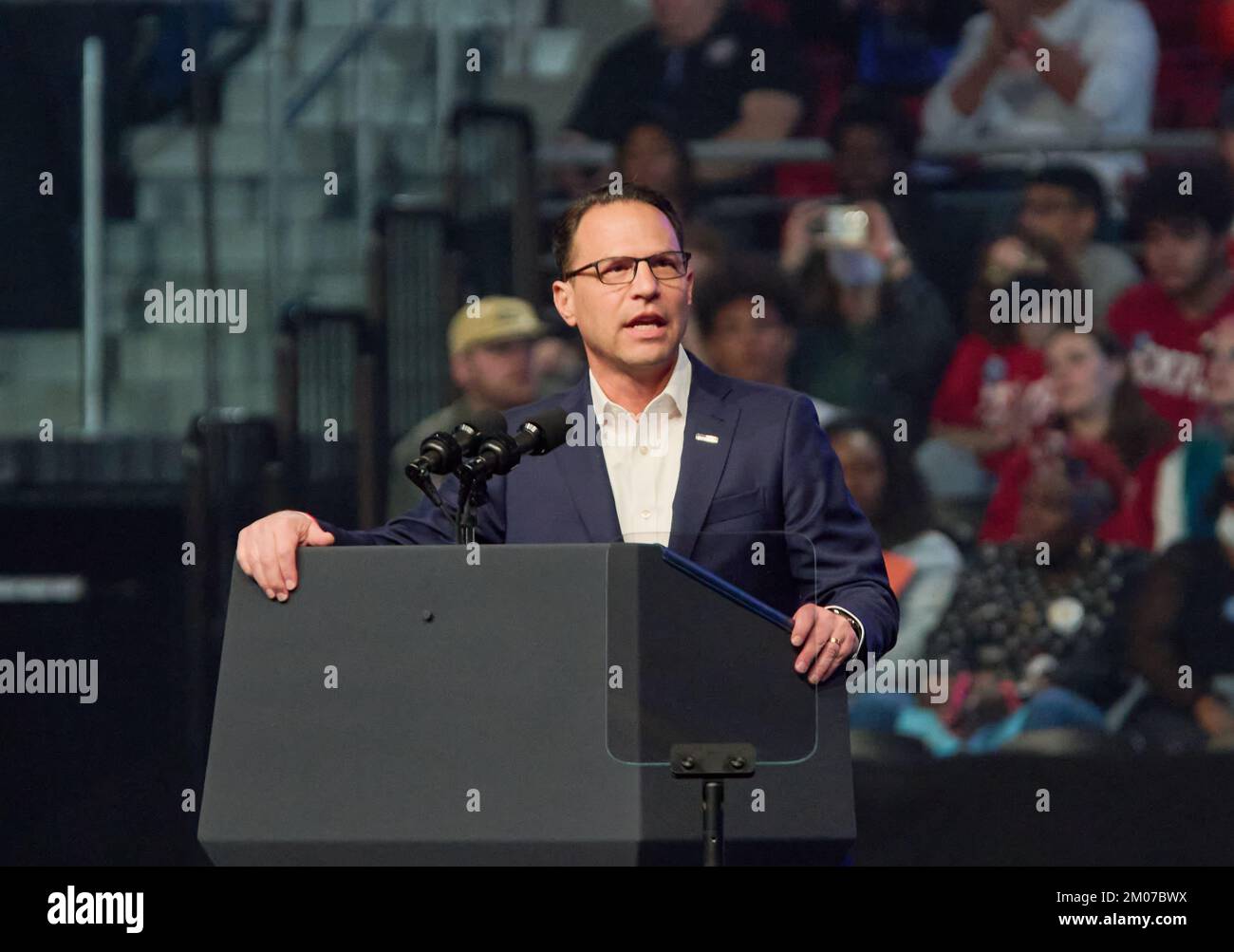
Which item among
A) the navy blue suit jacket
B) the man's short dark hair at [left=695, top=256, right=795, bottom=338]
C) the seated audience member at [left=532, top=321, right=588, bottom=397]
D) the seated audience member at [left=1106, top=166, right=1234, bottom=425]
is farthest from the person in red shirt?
the navy blue suit jacket

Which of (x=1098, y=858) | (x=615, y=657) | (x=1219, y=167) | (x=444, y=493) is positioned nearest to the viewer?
(x=615, y=657)

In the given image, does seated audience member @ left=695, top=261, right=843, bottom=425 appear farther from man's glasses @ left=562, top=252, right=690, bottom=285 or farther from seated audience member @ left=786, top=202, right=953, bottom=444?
man's glasses @ left=562, top=252, right=690, bottom=285

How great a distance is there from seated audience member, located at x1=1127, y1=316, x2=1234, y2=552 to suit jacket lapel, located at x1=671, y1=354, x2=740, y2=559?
2.81 meters

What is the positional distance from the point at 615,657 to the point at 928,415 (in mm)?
3421

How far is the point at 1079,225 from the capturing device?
18.4 feet

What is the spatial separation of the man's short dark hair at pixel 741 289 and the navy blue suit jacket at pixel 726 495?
2.56 meters

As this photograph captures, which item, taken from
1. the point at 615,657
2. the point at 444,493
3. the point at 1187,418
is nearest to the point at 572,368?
the point at 1187,418

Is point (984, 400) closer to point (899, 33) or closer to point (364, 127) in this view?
point (899, 33)

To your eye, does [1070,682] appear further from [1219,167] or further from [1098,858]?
[1219,167]

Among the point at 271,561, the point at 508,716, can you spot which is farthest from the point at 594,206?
the point at 508,716

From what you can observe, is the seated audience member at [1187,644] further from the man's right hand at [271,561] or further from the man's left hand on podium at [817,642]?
the man's right hand at [271,561]
